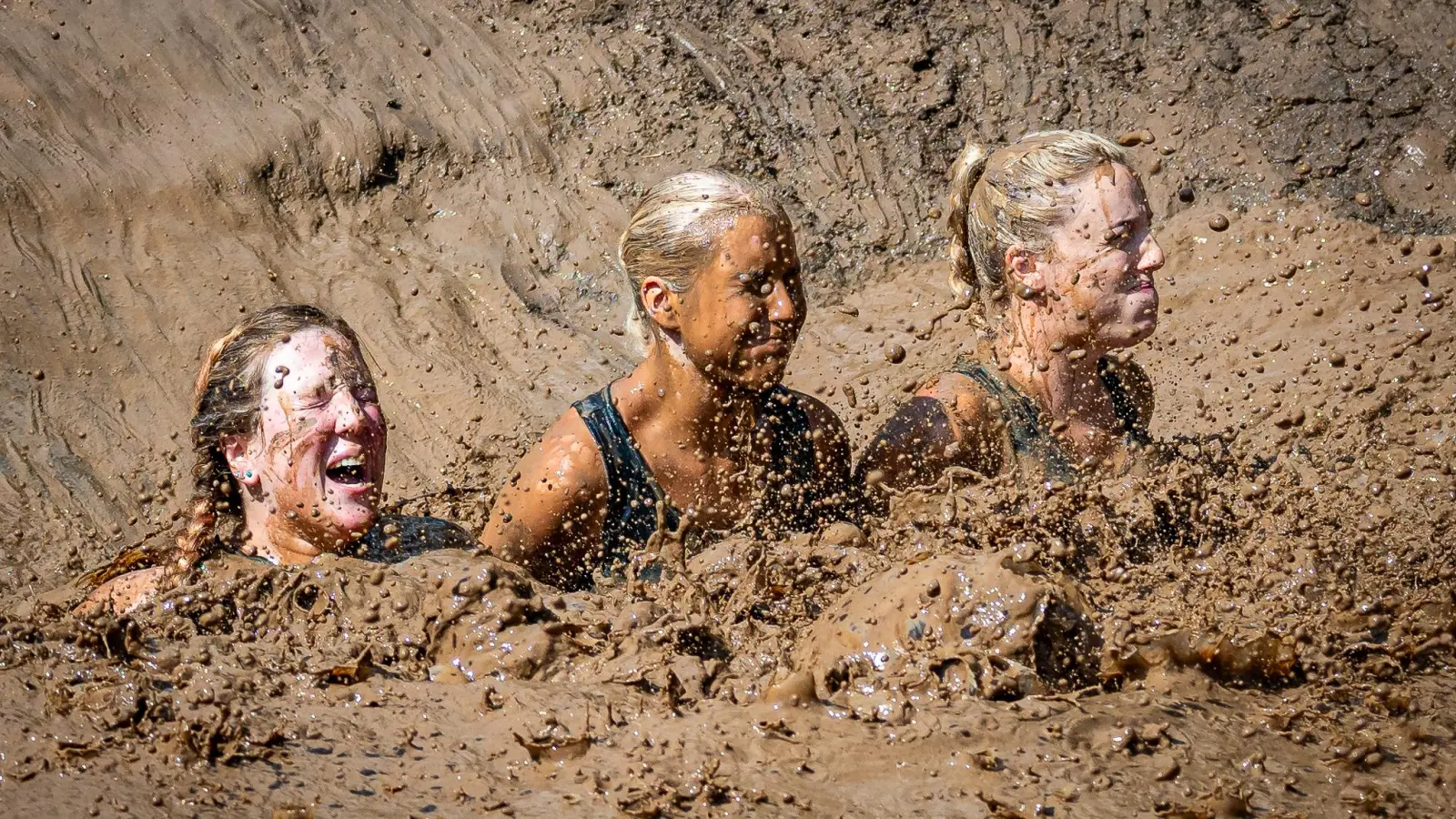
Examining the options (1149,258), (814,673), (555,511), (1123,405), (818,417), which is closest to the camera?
(814,673)

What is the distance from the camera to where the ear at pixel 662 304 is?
4074 millimetres

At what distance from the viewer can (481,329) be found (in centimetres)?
661

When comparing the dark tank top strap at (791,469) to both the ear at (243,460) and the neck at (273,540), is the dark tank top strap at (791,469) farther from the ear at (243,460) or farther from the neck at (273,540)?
the ear at (243,460)

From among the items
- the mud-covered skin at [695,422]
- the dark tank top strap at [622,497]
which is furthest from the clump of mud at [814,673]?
the mud-covered skin at [695,422]

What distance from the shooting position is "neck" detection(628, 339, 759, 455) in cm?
409

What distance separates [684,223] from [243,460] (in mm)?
1299

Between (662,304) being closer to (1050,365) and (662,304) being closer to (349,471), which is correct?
(349,471)

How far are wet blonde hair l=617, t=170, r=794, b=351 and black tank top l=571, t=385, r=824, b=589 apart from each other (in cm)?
32

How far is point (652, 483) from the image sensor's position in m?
4.04

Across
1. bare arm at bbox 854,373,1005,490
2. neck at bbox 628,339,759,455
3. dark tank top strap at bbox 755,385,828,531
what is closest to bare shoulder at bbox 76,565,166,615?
neck at bbox 628,339,759,455

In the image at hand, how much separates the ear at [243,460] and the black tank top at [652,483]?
0.84 metres

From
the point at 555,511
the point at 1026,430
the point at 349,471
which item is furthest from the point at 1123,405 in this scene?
the point at 349,471

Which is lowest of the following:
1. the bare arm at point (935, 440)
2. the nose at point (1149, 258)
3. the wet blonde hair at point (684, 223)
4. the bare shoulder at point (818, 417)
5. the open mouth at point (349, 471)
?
the bare arm at point (935, 440)

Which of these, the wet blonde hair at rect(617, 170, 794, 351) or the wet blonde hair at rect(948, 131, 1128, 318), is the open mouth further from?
the wet blonde hair at rect(948, 131, 1128, 318)
